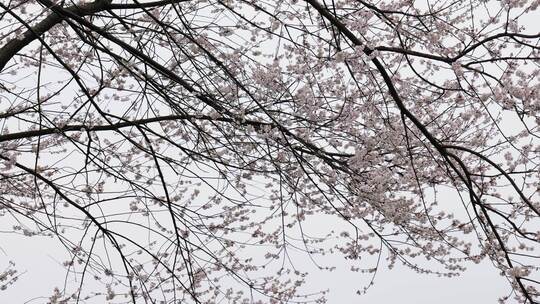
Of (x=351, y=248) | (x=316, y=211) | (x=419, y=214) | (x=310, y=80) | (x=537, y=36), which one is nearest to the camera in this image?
(x=537, y=36)

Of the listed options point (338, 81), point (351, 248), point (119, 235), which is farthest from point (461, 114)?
point (119, 235)

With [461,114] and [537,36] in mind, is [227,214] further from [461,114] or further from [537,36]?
[537,36]

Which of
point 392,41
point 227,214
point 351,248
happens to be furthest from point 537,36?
point 227,214

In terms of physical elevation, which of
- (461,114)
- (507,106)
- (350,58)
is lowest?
(507,106)

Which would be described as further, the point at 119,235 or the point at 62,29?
the point at 62,29

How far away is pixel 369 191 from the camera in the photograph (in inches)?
169

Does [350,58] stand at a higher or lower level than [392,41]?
lower

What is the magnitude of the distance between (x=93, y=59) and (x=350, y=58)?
207 cm

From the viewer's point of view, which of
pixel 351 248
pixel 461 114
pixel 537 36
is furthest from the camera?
pixel 351 248

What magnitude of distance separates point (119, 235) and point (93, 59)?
54.8 inches

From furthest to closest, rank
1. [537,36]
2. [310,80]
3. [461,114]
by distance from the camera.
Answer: [461,114], [310,80], [537,36]

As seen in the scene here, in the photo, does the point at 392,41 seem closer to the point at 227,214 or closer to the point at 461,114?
the point at 461,114

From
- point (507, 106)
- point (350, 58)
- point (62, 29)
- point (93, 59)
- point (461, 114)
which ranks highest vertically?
point (62, 29)

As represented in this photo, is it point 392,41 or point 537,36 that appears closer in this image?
point 537,36
